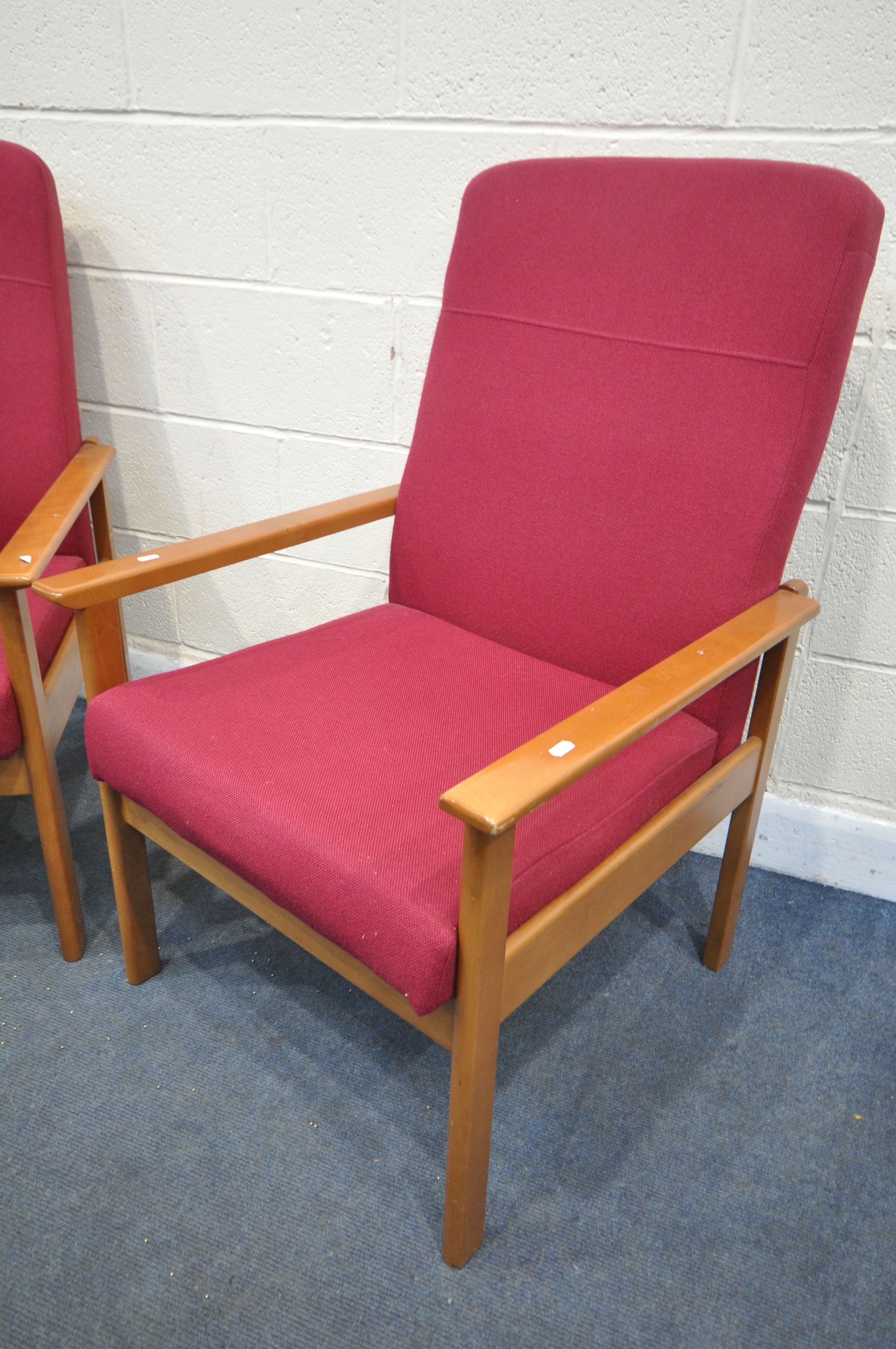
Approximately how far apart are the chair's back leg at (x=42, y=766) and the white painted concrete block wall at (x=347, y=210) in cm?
63

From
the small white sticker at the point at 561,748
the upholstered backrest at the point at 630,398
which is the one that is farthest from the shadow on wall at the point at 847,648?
the small white sticker at the point at 561,748

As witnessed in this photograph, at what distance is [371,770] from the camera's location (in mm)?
891

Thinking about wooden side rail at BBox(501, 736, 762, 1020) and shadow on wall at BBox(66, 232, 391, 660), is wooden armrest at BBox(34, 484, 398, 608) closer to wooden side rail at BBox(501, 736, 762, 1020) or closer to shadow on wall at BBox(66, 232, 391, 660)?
shadow on wall at BBox(66, 232, 391, 660)

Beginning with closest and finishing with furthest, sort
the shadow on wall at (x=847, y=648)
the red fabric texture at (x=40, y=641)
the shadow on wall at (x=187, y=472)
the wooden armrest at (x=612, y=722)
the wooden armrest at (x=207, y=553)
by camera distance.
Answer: the wooden armrest at (x=612, y=722) < the wooden armrest at (x=207, y=553) < the red fabric texture at (x=40, y=641) < the shadow on wall at (x=847, y=648) < the shadow on wall at (x=187, y=472)

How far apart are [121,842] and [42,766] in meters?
0.13

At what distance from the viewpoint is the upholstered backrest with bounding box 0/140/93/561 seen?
1.30m

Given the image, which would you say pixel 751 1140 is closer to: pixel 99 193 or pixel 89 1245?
pixel 89 1245

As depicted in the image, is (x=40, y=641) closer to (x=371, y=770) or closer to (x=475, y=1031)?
(x=371, y=770)

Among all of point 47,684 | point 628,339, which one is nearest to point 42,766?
point 47,684

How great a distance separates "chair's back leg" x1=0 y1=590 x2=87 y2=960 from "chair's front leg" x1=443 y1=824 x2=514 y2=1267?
2.00 feet

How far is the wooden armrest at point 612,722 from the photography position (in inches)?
25.4

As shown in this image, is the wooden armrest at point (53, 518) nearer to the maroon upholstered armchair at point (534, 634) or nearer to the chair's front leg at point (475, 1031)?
the maroon upholstered armchair at point (534, 634)

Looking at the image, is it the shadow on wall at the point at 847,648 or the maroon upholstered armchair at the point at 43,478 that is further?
the shadow on wall at the point at 847,648

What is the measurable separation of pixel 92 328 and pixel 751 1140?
62.8 inches
